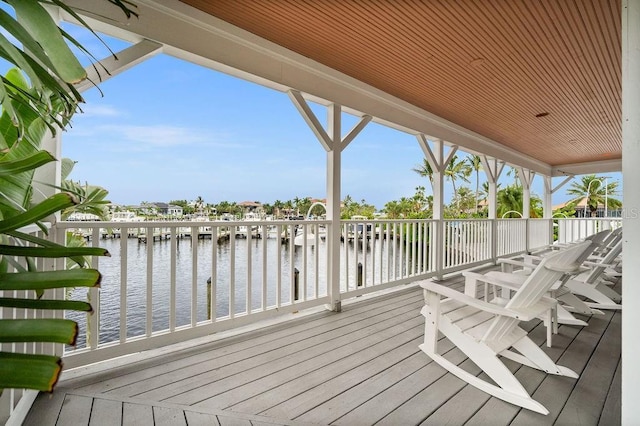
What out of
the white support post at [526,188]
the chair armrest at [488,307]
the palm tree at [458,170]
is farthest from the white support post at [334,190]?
the palm tree at [458,170]

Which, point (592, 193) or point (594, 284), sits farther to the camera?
point (592, 193)

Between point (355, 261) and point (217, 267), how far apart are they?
5.66ft

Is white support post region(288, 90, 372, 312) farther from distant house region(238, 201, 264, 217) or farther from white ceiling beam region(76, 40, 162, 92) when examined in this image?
white ceiling beam region(76, 40, 162, 92)

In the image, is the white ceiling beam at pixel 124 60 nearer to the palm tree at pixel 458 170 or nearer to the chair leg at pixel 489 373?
the chair leg at pixel 489 373

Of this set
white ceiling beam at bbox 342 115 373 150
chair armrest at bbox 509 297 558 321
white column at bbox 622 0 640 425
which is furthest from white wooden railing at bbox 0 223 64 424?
white ceiling beam at bbox 342 115 373 150

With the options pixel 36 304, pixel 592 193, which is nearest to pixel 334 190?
pixel 36 304

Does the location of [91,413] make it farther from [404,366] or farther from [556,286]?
[556,286]

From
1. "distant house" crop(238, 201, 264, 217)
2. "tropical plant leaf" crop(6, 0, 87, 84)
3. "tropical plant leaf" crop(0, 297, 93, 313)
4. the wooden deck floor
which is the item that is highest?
"tropical plant leaf" crop(6, 0, 87, 84)

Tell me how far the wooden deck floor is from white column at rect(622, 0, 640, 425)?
667 mm

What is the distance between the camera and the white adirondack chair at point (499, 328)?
75.8 inches

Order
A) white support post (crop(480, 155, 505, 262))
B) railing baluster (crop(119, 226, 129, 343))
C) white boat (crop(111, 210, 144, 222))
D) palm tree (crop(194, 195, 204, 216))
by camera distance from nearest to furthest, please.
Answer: railing baluster (crop(119, 226, 129, 343))
white boat (crop(111, 210, 144, 222))
palm tree (crop(194, 195, 204, 216))
white support post (crop(480, 155, 505, 262))

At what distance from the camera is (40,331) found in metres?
0.50

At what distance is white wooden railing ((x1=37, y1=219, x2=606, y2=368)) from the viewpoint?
2.37 meters

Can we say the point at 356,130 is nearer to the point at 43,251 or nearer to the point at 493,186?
the point at 43,251
